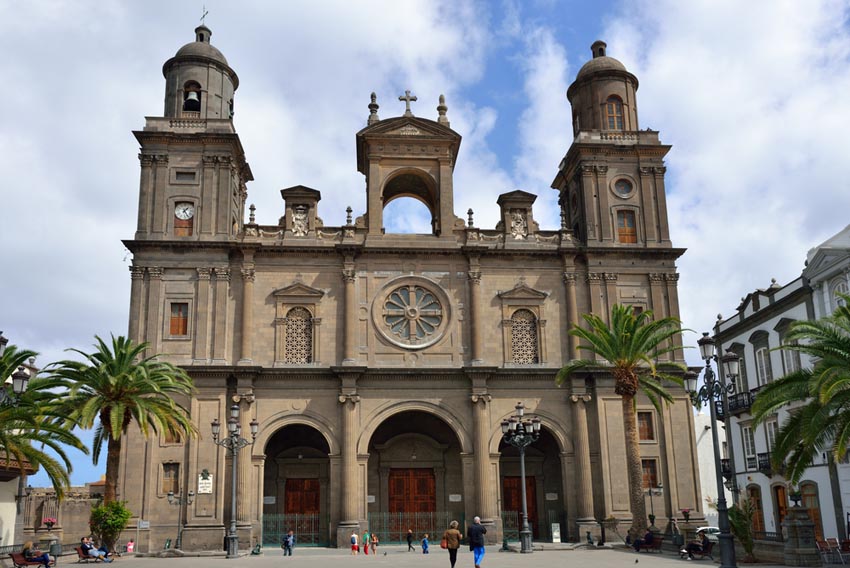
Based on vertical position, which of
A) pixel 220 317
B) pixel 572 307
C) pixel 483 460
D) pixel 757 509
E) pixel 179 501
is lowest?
pixel 757 509

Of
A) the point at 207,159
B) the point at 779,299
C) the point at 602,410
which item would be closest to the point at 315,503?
the point at 602,410

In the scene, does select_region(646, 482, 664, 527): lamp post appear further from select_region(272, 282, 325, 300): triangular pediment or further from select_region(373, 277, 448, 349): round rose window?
select_region(272, 282, 325, 300): triangular pediment

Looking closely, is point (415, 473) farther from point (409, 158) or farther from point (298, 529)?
point (409, 158)

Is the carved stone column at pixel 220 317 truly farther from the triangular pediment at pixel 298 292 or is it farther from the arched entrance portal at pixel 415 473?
the arched entrance portal at pixel 415 473

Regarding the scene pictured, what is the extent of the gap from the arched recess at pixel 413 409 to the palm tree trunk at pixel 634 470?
25.3 ft

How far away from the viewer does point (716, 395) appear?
2281 cm

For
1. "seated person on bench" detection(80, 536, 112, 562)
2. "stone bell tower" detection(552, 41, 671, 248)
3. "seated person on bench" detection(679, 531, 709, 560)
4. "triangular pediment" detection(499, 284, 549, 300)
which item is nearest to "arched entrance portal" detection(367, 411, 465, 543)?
"triangular pediment" detection(499, 284, 549, 300)

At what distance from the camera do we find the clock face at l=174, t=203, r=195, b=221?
133ft

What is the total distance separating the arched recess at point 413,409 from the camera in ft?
128

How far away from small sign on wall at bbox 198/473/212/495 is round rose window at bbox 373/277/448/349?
10578 millimetres

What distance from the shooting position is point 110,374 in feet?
105

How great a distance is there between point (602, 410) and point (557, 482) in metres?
4.83

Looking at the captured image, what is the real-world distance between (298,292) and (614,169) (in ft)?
58.9

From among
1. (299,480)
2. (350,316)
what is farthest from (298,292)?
(299,480)
